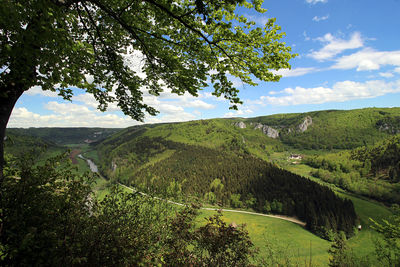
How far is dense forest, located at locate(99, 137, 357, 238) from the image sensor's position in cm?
8844

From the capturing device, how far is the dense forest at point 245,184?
88.4 meters

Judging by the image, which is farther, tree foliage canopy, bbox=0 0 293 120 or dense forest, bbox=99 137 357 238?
dense forest, bbox=99 137 357 238

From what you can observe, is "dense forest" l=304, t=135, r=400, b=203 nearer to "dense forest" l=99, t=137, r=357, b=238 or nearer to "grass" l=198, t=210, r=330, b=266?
"dense forest" l=99, t=137, r=357, b=238

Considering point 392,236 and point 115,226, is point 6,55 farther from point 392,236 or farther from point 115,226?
point 392,236

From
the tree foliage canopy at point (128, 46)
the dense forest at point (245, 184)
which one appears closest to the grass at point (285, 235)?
the dense forest at point (245, 184)

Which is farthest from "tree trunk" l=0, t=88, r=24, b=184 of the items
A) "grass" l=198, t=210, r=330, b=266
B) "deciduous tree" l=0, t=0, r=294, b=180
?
"grass" l=198, t=210, r=330, b=266

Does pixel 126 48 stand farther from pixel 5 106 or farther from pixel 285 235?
pixel 285 235

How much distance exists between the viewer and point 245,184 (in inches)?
4865

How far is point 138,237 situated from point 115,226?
892 mm

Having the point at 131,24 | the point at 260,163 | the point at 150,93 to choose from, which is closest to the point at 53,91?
the point at 131,24

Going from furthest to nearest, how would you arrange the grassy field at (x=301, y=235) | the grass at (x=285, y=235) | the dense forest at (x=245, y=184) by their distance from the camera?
the dense forest at (x=245, y=184) → the grass at (x=285, y=235) → the grassy field at (x=301, y=235)

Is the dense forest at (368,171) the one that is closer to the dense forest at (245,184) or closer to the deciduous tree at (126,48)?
the dense forest at (245,184)

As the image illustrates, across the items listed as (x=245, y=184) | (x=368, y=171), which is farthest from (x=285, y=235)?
(x=368, y=171)

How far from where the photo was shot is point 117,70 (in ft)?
24.6
